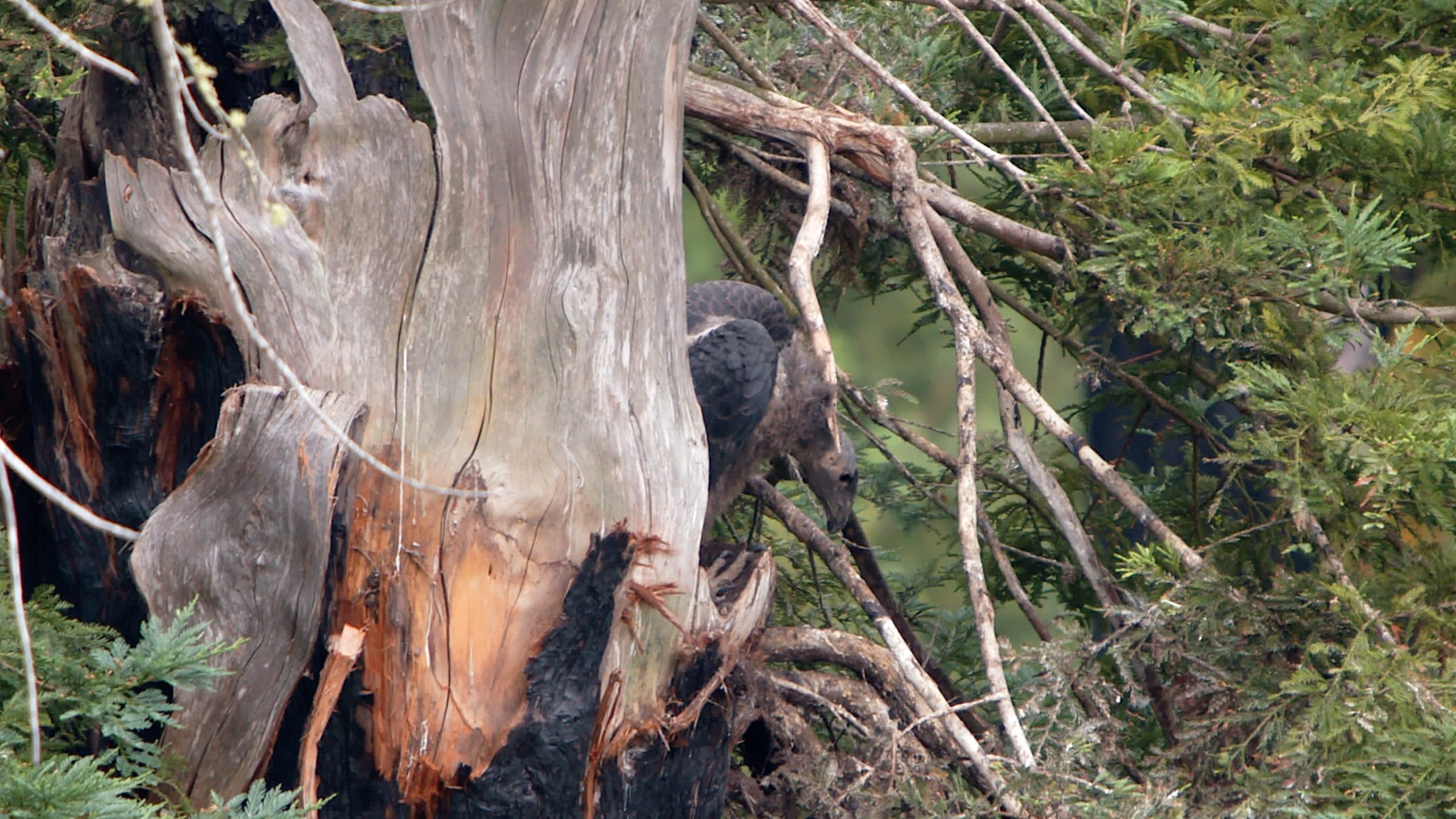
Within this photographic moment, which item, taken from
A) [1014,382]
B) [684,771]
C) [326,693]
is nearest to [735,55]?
[1014,382]

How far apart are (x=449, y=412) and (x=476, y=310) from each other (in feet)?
0.59

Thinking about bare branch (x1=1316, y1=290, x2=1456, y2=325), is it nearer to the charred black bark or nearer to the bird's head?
the bird's head

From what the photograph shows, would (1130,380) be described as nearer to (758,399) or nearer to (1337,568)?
(1337,568)

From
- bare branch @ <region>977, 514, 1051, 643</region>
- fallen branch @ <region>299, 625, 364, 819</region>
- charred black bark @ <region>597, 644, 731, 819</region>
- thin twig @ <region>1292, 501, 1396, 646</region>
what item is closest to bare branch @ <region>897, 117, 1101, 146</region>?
bare branch @ <region>977, 514, 1051, 643</region>

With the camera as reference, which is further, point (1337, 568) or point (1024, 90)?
point (1024, 90)

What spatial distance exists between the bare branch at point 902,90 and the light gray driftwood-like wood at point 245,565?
1265 millimetres

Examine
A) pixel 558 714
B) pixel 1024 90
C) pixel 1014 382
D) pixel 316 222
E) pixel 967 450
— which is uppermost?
pixel 1024 90

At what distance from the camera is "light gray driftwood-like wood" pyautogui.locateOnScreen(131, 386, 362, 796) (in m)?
1.90

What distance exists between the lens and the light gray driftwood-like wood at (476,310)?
1.96 metres

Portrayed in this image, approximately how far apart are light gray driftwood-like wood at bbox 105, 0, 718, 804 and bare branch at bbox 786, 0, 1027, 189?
0.56 metres

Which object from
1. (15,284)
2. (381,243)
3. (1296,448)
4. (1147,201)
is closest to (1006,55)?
(1147,201)

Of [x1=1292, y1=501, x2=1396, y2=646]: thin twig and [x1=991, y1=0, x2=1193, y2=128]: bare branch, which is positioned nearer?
[x1=1292, y1=501, x2=1396, y2=646]: thin twig

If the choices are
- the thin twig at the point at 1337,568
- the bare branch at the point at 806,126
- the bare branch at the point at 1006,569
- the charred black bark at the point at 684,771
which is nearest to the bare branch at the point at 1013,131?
the bare branch at the point at 806,126

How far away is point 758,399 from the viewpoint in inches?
104
